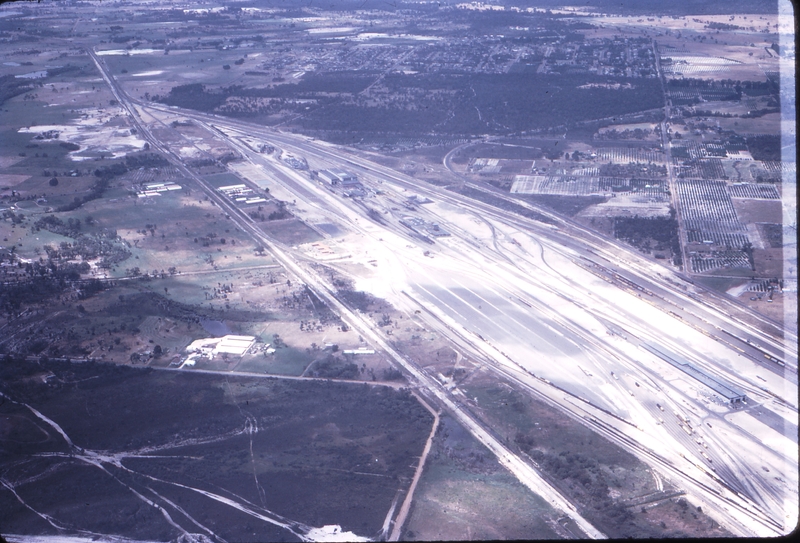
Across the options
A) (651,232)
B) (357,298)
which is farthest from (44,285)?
(651,232)

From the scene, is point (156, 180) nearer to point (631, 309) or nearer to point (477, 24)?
point (631, 309)

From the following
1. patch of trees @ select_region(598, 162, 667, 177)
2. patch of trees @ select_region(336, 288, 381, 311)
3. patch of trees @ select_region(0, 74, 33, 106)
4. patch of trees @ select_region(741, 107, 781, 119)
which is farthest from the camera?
patch of trees @ select_region(0, 74, 33, 106)

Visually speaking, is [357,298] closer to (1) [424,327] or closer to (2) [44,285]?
(1) [424,327]

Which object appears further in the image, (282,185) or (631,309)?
(282,185)

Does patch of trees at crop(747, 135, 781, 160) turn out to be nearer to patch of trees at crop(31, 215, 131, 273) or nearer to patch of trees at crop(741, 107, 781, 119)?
patch of trees at crop(741, 107, 781, 119)

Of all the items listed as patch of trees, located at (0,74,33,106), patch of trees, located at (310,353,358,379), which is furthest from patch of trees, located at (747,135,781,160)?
patch of trees, located at (0,74,33,106)

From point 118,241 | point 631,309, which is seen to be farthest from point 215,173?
point 631,309

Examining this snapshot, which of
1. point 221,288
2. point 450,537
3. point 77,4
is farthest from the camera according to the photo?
point 77,4
